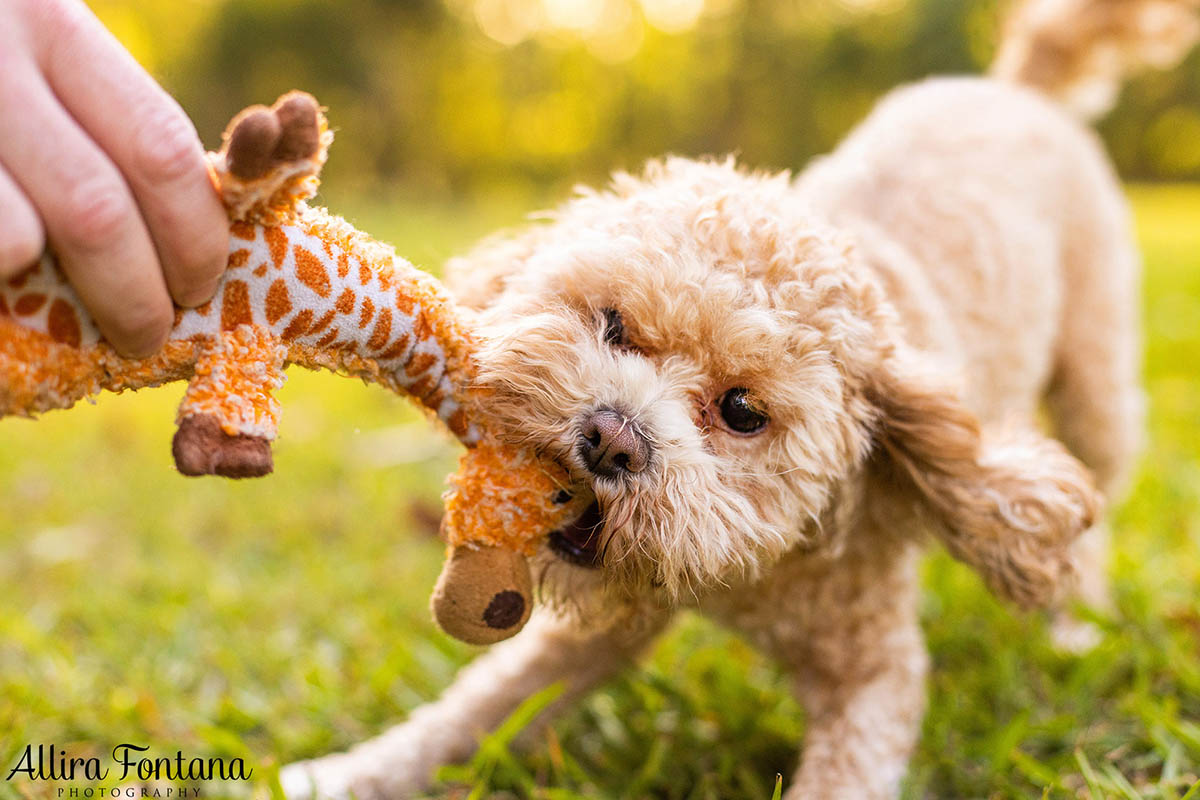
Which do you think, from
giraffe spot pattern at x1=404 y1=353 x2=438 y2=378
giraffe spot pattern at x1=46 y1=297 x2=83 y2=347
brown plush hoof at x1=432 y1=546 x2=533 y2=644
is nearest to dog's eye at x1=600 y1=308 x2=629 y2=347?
giraffe spot pattern at x1=404 y1=353 x2=438 y2=378

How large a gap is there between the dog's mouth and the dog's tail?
3330 millimetres

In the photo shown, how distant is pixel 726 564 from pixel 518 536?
0.37 metres

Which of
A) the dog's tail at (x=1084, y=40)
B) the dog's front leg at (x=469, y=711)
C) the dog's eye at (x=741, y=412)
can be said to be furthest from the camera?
the dog's tail at (x=1084, y=40)

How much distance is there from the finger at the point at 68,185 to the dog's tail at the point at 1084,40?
3923 mm

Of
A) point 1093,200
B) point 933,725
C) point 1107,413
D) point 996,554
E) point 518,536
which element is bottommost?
point 933,725

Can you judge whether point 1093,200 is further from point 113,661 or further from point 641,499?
point 113,661

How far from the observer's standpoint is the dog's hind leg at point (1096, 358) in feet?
11.4

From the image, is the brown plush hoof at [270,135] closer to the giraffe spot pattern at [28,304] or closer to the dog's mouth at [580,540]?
the giraffe spot pattern at [28,304]

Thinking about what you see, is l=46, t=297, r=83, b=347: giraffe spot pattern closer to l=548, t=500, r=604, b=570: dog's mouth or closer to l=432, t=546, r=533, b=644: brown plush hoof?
l=432, t=546, r=533, b=644: brown plush hoof

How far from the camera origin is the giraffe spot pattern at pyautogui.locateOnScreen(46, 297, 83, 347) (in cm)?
128

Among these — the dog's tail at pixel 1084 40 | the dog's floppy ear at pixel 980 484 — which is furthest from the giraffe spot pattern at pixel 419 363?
the dog's tail at pixel 1084 40

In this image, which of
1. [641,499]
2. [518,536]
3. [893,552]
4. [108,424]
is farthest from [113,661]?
[108,424]

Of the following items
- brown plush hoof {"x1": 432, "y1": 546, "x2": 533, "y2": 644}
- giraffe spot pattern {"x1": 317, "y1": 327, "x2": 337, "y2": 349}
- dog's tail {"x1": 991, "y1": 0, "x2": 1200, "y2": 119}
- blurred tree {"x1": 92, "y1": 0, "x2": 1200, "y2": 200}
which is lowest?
brown plush hoof {"x1": 432, "y1": 546, "x2": 533, "y2": 644}

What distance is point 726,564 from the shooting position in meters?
1.74
